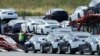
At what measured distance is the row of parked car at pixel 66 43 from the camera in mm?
39969

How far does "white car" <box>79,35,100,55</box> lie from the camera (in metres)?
39.6

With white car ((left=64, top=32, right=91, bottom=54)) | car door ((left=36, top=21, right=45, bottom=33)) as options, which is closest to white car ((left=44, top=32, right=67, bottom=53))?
white car ((left=64, top=32, right=91, bottom=54))

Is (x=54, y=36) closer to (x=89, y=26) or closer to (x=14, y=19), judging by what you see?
(x=89, y=26)

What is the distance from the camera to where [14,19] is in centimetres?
6638

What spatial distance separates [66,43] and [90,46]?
247 centimetres

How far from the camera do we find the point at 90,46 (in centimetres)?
3972

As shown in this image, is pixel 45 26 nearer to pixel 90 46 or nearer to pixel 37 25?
pixel 37 25

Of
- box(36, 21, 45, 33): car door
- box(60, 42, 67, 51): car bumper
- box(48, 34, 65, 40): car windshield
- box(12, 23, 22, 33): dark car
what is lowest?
box(12, 23, 22, 33): dark car

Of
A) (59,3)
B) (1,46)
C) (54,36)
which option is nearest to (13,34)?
(1,46)

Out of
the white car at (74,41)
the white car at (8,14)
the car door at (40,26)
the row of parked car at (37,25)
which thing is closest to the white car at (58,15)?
the white car at (8,14)

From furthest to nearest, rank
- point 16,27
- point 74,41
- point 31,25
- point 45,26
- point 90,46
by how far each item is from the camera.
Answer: point 16,27, point 31,25, point 45,26, point 74,41, point 90,46

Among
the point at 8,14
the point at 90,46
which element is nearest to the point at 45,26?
the point at 8,14

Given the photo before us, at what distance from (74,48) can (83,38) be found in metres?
0.89

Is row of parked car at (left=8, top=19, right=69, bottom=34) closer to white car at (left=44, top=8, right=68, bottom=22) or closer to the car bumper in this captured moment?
white car at (left=44, top=8, right=68, bottom=22)
